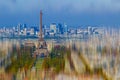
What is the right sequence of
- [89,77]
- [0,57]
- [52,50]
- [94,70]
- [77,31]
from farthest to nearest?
[77,31], [52,50], [0,57], [94,70], [89,77]

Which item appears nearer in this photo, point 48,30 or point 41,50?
point 41,50

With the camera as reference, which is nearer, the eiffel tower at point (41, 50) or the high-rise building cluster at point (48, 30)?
the eiffel tower at point (41, 50)

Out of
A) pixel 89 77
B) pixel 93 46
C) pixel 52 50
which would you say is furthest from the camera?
pixel 52 50

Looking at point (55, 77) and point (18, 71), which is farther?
point (18, 71)

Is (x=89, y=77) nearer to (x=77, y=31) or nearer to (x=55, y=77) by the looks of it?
(x=55, y=77)

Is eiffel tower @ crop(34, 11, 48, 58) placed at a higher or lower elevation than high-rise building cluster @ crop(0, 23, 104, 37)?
lower

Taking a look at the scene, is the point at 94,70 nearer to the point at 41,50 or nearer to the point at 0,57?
the point at 0,57

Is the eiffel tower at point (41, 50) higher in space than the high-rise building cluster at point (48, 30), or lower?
lower

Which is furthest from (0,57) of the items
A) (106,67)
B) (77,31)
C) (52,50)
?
(77,31)

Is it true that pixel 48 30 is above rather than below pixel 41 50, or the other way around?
above

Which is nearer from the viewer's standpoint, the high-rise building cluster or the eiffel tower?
the eiffel tower
